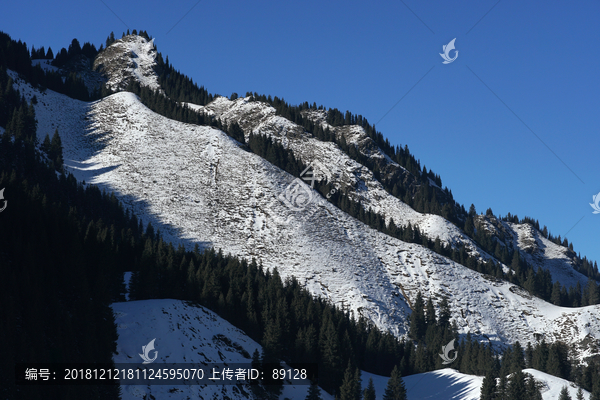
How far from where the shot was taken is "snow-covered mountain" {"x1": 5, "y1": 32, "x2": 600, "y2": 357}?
120938mm

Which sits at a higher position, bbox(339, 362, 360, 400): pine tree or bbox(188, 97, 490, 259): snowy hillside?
bbox(188, 97, 490, 259): snowy hillside

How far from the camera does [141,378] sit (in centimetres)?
5291

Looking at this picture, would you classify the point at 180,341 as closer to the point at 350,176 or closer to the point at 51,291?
A: the point at 51,291

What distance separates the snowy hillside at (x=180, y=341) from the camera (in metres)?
54.4

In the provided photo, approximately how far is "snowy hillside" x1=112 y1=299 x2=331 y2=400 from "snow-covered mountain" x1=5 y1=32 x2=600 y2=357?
159 ft

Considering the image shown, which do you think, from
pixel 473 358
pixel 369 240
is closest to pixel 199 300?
pixel 473 358

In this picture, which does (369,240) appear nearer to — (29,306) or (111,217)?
(111,217)

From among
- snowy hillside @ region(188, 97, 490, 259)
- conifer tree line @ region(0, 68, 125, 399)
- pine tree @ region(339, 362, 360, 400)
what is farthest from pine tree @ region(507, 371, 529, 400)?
snowy hillside @ region(188, 97, 490, 259)

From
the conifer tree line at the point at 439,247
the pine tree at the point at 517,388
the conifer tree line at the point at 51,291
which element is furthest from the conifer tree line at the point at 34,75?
the pine tree at the point at 517,388

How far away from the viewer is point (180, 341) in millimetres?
60531

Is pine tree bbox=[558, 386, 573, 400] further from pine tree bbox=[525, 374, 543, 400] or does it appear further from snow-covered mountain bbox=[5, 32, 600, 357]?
snow-covered mountain bbox=[5, 32, 600, 357]

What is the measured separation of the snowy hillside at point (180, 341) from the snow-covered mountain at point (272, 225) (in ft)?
159

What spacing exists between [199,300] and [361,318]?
42.4 m

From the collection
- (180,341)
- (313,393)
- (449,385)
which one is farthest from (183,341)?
(449,385)
